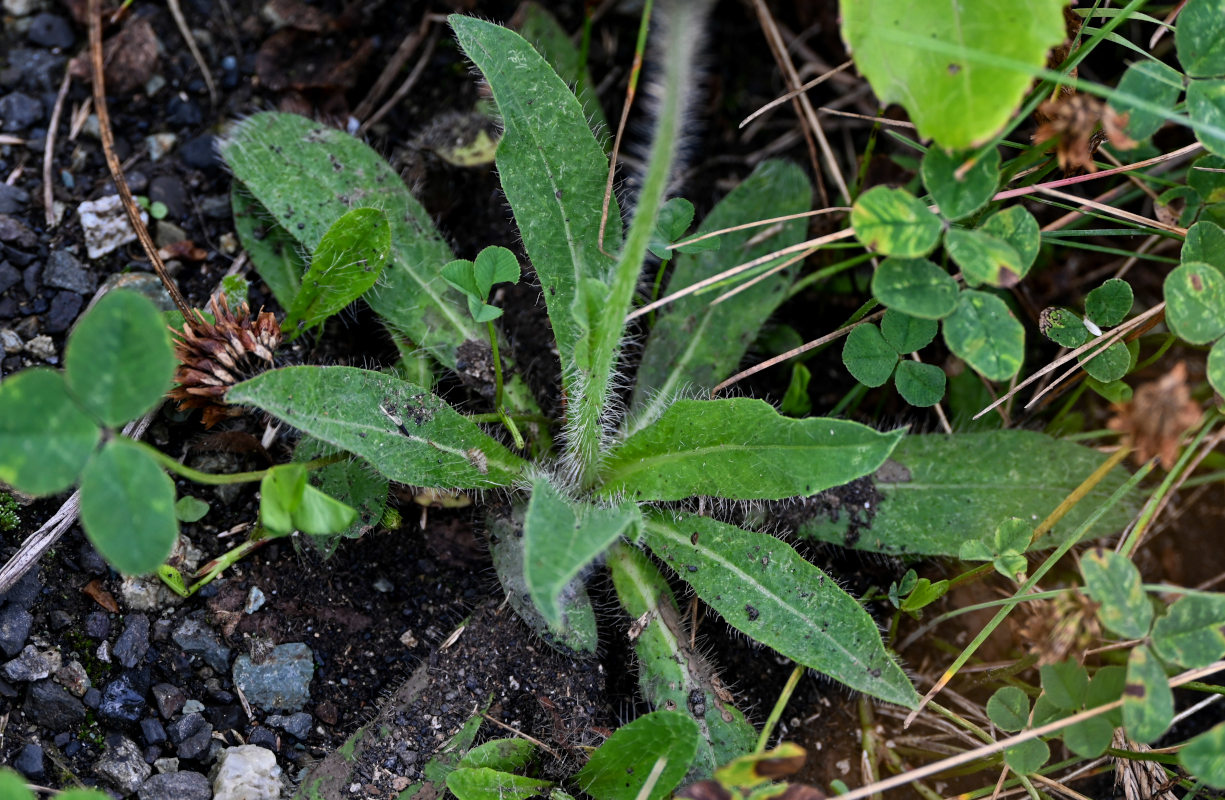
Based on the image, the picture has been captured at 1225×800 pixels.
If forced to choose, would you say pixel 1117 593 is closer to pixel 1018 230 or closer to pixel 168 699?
pixel 1018 230

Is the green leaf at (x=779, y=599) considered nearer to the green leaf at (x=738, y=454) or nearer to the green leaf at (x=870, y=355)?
the green leaf at (x=738, y=454)

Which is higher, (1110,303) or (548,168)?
(548,168)

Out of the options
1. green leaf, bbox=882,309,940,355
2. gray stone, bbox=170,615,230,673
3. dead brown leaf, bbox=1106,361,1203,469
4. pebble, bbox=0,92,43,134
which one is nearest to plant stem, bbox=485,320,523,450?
gray stone, bbox=170,615,230,673

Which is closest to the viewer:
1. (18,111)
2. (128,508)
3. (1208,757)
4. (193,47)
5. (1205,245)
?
(128,508)

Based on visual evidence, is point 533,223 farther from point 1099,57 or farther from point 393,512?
point 1099,57

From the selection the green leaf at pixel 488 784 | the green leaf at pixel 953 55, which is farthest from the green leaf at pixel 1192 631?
the green leaf at pixel 488 784

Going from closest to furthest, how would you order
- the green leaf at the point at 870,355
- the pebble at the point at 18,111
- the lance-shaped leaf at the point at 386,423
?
1. the lance-shaped leaf at the point at 386,423
2. the green leaf at the point at 870,355
3. the pebble at the point at 18,111

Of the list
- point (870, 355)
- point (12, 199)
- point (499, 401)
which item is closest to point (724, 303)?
point (870, 355)
